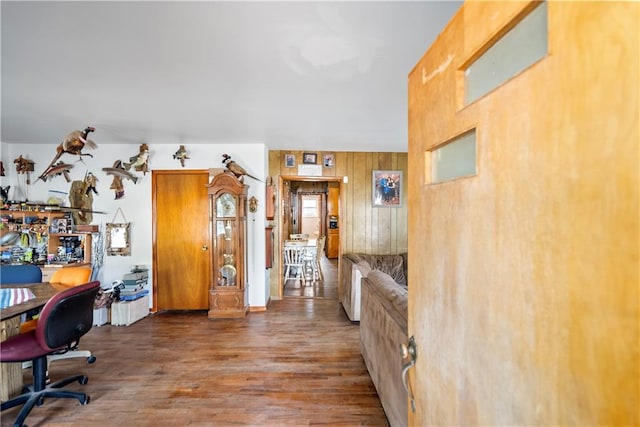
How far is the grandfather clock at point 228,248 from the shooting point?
12.7ft

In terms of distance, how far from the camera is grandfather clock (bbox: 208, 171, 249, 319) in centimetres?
388

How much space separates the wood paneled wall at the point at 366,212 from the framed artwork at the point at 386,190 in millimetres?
70

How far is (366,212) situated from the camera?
479cm

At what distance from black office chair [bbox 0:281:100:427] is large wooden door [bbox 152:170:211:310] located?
1.92m

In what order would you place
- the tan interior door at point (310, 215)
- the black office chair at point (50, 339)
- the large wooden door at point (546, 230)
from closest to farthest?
the large wooden door at point (546, 230) < the black office chair at point (50, 339) < the tan interior door at point (310, 215)

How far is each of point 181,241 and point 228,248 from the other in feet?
2.63

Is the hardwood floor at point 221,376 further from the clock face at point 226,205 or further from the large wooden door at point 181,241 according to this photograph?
the clock face at point 226,205

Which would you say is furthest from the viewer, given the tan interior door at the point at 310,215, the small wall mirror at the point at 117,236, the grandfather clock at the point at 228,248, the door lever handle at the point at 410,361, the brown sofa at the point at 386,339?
the tan interior door at the point at 310,215

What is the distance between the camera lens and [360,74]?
2113 mm

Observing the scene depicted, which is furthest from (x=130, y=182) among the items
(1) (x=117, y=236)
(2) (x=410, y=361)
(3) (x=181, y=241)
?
(2) (x=410, y=361)

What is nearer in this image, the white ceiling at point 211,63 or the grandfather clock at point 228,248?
the white ceiling at point 211,63

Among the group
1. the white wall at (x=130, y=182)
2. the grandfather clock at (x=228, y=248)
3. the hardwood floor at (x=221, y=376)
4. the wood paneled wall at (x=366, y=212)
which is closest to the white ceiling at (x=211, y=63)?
the white wall at (x=130, y=182)

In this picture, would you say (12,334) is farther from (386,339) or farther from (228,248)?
(386,339)

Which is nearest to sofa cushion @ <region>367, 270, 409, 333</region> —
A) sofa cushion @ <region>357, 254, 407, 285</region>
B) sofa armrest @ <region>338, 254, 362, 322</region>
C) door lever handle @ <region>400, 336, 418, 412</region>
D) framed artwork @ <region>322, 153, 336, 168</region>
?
door lever handle @ <region>400, 336, 418, 412</region>
